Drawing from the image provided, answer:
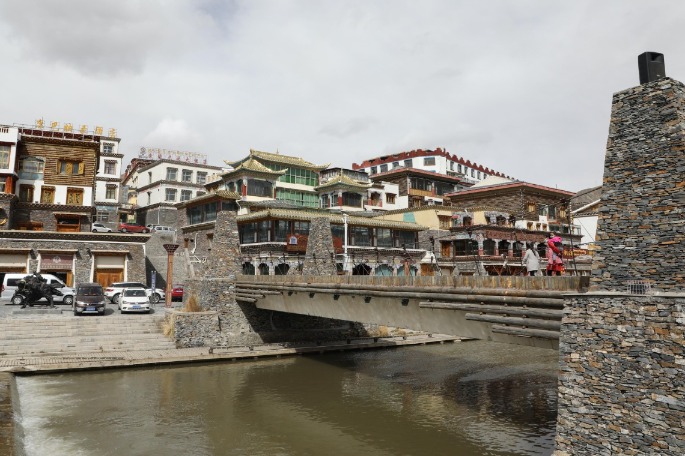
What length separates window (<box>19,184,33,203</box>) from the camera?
5056cm

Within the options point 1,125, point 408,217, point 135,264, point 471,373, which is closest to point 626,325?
point 471,373

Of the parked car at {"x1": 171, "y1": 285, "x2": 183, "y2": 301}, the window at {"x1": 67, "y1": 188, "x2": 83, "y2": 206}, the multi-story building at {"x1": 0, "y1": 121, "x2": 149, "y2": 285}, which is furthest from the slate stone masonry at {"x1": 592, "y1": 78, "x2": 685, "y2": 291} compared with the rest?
the window at {"x1": 67, "y1": 188, "x2": 83, "y2": 206}

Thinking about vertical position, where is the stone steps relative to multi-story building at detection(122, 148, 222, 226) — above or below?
below

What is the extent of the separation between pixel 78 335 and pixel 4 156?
95.3 feet

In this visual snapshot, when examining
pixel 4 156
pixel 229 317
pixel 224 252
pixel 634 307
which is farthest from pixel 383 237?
pixel 634 307

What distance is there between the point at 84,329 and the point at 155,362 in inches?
251

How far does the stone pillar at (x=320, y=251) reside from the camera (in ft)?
110

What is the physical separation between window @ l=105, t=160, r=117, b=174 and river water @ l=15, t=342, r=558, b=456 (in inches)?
2116

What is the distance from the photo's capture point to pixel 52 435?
17.1 meters

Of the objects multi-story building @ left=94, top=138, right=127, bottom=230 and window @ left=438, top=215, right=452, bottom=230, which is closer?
window @ left=438, top=215, right=452, bottom=230

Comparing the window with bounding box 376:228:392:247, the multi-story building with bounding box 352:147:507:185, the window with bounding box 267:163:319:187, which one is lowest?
the window with bounding box 376:228:392:247

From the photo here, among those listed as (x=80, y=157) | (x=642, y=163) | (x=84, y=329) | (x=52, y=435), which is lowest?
(x=52, y=435)

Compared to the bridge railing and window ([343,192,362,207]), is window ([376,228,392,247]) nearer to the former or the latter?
window ([343,192,362,207])

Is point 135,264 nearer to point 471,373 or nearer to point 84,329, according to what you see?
point 84,329
